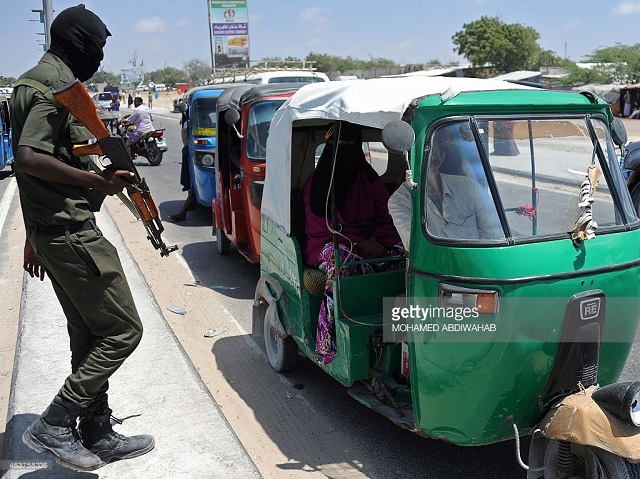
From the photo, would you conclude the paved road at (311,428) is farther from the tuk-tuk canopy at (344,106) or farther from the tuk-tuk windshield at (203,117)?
the tuk-tuk windshield at (203,117)

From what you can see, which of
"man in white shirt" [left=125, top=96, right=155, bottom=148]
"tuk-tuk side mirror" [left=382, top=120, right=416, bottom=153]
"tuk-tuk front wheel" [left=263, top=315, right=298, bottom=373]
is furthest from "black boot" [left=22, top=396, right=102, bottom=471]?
"man in white shirt" [left=125, top=96, right=155, bottom=148]

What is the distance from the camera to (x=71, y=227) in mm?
3350


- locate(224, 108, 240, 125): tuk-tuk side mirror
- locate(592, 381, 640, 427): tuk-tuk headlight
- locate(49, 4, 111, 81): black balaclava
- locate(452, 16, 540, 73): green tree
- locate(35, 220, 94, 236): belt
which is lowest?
locate(592, 381, 640, 427): tuk-tuk headlight

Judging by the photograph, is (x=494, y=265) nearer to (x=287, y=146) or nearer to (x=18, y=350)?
(x=287, y=146)

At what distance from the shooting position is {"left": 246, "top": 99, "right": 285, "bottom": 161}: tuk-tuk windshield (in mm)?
7500

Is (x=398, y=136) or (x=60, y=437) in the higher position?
(x=398, y=136)

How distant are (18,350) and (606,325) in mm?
4341

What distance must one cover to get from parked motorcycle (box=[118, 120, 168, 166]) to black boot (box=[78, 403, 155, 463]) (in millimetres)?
14650

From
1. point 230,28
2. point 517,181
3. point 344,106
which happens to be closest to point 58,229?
point 344,106

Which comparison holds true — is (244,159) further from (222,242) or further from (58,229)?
(58,229)

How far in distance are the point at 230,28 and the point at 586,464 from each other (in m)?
49.2

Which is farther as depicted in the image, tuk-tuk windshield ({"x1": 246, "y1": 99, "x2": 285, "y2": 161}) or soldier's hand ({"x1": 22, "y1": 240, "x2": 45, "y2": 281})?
tuk-tuk windshield ({"x1": 246, "y1": 99, "x2": 285, "y2": 161})

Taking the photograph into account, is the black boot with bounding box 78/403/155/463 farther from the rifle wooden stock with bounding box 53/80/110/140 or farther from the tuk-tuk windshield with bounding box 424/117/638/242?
the tuk-tuk windshield with bounding box 424/117/638/242

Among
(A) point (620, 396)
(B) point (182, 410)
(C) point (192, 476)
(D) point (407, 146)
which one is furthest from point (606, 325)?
(B) point (182, 410)
